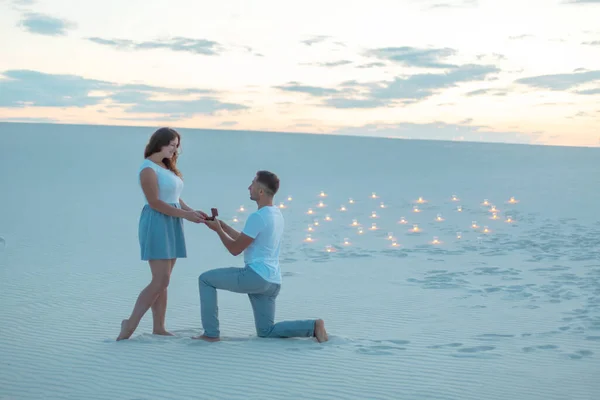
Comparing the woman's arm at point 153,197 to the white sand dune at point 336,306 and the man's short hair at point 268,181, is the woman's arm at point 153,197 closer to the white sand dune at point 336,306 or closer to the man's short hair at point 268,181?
the man's short hair at point 268,181

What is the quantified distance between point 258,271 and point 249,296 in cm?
30

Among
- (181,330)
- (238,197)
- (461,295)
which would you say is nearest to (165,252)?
(181,330)

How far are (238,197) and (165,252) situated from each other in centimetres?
1708

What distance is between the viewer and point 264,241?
6.22 metres

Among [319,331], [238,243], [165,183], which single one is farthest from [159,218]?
[319,331]

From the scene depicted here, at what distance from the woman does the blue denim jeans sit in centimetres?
40

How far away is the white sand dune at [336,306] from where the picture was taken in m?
5.37

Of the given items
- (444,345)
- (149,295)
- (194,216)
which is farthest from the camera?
(444,345)

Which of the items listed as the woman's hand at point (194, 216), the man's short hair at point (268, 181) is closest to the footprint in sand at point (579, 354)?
the man's short hair at point (268, 181)

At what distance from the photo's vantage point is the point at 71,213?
1875cm

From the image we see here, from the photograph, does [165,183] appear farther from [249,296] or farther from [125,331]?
[125,331]

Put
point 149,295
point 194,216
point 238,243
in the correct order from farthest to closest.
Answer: point 149,295 → point 194,216 → point 238,243

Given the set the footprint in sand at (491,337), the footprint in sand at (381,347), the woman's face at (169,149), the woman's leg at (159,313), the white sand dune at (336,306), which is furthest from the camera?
the footprint in sand at (491,337)

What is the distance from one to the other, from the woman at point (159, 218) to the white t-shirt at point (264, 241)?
1.63 feet
